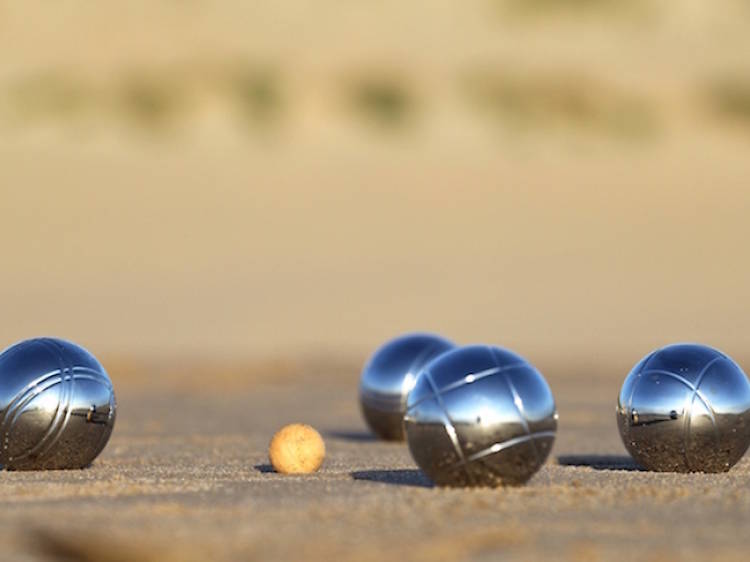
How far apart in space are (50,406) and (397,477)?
3.25 m

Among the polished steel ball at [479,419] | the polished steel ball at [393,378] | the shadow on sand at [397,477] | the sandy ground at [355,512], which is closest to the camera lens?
the sandy ground at [355,512]

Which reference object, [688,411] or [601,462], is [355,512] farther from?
[601,462]

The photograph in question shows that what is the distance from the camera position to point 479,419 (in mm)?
11398

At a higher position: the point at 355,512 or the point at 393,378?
the point at 355,512

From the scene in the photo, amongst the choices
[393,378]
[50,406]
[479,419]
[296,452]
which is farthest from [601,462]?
[50,406]

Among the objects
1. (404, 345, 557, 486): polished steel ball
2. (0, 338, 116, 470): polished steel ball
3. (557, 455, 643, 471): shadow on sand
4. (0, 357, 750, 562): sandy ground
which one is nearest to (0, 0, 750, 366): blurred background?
(557, 455, 643, 471): shadow on sand

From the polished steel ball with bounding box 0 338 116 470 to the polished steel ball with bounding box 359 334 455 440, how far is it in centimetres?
543

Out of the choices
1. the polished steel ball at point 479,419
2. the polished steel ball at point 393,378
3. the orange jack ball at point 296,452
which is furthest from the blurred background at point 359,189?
the polished steel ball at point 479,419

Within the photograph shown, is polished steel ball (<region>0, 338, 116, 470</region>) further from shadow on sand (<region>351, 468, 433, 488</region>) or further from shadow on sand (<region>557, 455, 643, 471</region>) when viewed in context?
shadow on sand (<region>557, 455, 643, 471</region>)

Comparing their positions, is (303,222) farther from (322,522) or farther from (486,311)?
(322,522)

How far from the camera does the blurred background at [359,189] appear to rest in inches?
1909

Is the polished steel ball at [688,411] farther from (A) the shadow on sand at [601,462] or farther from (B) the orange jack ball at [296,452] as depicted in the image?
(B) the orange jack ball at [296,452]

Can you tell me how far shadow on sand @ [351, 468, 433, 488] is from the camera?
12.7 meters

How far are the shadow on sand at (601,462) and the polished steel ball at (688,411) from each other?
771 millimetres
